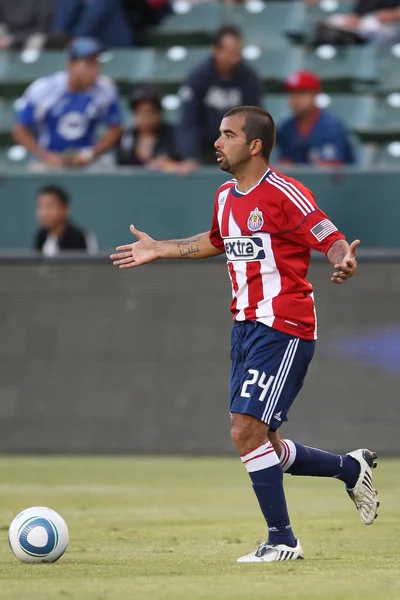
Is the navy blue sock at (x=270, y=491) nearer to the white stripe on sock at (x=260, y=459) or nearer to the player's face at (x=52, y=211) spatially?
the white stripe on sock at (x=260, y=459)

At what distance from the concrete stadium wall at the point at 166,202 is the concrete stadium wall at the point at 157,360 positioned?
87 centimetres

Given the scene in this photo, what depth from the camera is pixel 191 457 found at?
35.4 ft

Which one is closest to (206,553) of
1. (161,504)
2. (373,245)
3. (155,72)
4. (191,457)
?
(161,504)

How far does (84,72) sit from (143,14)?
346 cm

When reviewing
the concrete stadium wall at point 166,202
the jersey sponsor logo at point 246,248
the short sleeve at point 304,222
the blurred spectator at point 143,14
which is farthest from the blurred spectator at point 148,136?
the short sleeve at point 304,222

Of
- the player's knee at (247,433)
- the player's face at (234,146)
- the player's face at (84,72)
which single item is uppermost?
the player's face at (84,72)

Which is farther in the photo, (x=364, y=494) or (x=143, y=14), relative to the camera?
(x=143, y=14)

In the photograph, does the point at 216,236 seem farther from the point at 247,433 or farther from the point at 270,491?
the point at 270,491

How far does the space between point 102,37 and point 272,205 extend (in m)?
9.71

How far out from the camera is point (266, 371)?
5.82m

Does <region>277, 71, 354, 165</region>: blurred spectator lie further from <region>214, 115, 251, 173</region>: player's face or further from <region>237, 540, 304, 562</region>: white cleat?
<region>237, 540, 304, 562</region>: white cleat

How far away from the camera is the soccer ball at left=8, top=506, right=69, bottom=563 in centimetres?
561

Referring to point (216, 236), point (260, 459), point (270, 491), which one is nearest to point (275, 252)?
point (216, 236)

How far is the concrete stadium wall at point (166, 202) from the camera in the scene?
11.4 metres
